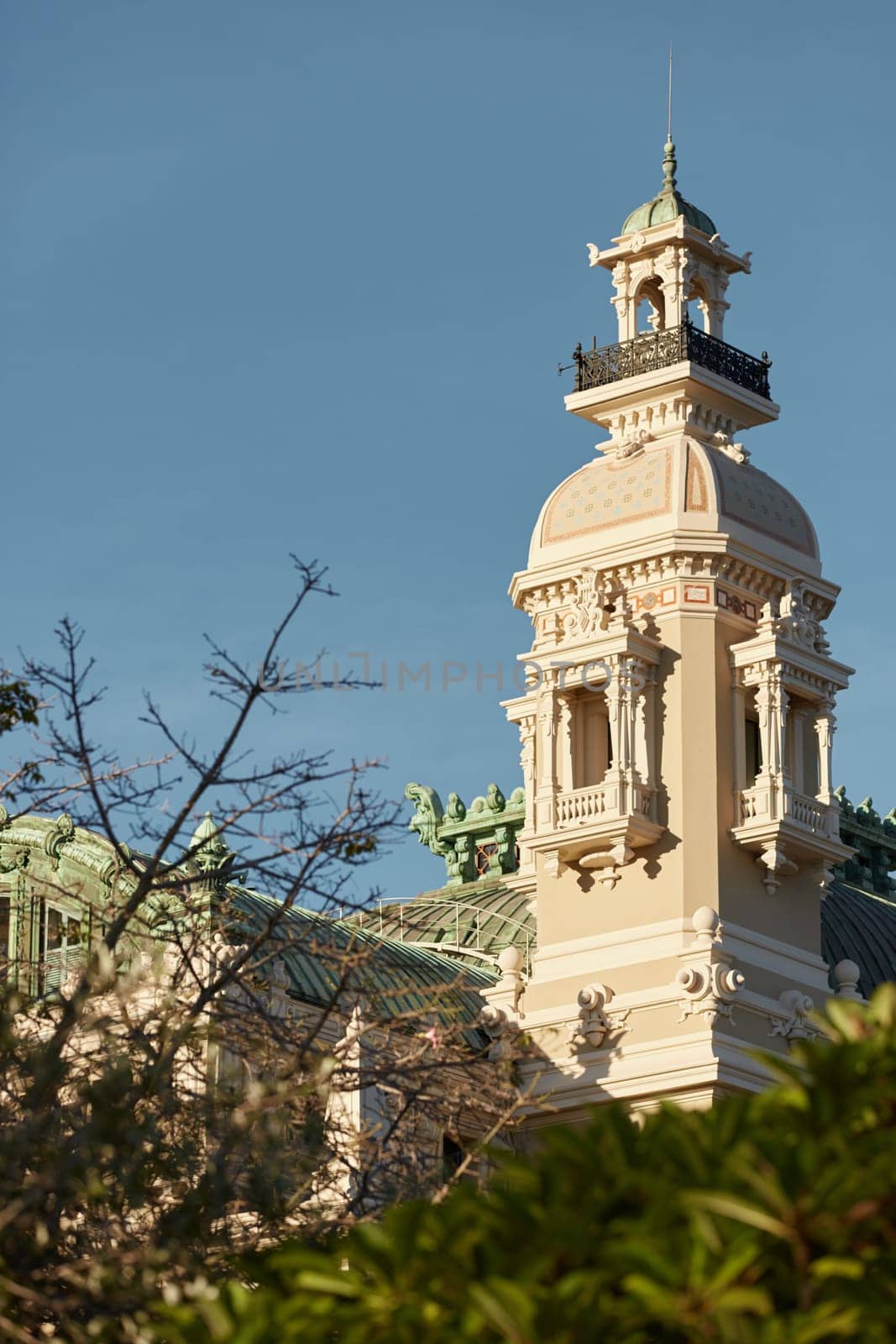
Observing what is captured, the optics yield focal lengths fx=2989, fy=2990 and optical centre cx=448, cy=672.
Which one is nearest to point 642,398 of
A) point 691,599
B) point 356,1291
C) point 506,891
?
point 691,599

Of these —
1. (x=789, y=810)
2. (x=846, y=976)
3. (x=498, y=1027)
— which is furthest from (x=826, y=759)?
(x=498, y=1027)

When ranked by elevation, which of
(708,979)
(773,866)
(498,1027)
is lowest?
(498,1027)

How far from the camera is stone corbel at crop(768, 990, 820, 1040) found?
135ft

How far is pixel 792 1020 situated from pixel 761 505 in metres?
7.80

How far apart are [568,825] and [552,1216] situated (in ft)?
84.1

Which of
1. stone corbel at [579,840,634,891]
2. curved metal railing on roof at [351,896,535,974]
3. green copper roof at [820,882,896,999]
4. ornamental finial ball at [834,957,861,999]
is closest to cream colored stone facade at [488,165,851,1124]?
stone corbel at [579,840,634,891]

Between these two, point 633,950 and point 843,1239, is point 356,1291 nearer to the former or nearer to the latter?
point 843,1239

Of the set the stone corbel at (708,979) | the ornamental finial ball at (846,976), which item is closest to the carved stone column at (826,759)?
the ornamental finial ball at (846,976)

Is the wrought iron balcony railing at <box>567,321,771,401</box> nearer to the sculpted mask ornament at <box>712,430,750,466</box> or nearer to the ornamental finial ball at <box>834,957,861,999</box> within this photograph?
the sculpted mask ornament at <box>712,430,750,466</box>

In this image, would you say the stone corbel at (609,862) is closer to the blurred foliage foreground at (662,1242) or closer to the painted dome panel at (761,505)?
the painted dome panel at (761,505)

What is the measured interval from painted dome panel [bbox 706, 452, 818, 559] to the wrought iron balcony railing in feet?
6.17

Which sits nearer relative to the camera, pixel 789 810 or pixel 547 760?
pixel 789 810

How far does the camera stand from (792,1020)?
41344 mm

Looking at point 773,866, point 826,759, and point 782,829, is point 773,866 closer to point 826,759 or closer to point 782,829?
point 782,829
